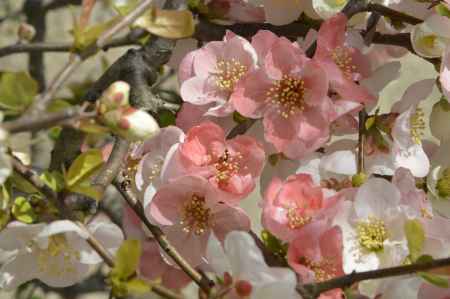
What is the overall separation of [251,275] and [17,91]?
19 cm

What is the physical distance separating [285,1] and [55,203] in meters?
0.26

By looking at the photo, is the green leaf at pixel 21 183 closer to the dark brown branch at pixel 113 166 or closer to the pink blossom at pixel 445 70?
the dark brown branch at pixel 113 166

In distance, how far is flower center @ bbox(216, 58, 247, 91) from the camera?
654mm

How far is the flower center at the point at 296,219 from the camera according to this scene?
1.95ft

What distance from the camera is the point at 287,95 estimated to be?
655 millimetres

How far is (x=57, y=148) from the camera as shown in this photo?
674mm

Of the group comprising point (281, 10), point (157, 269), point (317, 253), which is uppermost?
point (281, 10)

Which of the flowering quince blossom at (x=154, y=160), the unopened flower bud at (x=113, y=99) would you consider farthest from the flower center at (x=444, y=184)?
the unopened flower bud at (x=113, y=99)

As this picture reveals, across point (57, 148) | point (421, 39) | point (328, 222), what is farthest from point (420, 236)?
point (57, 148)

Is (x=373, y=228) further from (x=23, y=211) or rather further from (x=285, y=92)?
(x=23, y=211)

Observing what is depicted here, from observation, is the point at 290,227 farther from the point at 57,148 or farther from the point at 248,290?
the point at 57,148

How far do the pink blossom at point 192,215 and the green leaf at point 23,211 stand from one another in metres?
0.09

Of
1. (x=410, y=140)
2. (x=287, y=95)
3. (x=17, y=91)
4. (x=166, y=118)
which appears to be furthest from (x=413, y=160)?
(x=17, y=91)

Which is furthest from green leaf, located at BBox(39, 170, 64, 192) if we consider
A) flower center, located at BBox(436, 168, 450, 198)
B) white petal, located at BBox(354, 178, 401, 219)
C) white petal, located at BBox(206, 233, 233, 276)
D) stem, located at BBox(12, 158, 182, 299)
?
flower center, located at BBox(436, 168, 450, 198)
